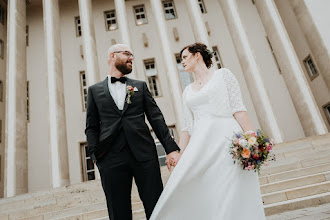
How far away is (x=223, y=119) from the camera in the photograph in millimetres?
2377

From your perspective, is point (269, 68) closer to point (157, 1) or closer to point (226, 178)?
point (157, 1)

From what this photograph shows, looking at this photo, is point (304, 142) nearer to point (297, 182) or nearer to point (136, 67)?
point (297, 182)

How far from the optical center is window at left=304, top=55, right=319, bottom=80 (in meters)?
13.4

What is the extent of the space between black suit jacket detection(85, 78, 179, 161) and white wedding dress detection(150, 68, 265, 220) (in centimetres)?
30

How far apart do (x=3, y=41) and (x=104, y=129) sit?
644 inches

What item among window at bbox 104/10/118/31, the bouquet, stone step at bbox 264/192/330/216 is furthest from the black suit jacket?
Result: window at bbox 104/10/118/31

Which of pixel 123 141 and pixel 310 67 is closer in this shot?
pixel 123 141

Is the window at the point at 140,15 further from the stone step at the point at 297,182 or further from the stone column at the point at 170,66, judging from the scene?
the stone step at the point at 297,182

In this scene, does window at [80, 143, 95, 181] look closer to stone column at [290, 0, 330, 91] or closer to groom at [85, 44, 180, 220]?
groom at [85, 44, 180, 220]

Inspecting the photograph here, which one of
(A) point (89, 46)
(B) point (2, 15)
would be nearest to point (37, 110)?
(A) point (89, 46)

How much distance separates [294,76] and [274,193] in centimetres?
759

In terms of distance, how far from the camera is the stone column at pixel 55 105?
28.8 ft

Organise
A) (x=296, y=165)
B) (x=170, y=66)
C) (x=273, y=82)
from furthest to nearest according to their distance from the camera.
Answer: (x=273, y=82) < (x=170, y=66) < (x=296, y=165)

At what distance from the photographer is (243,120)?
232 centimetres
